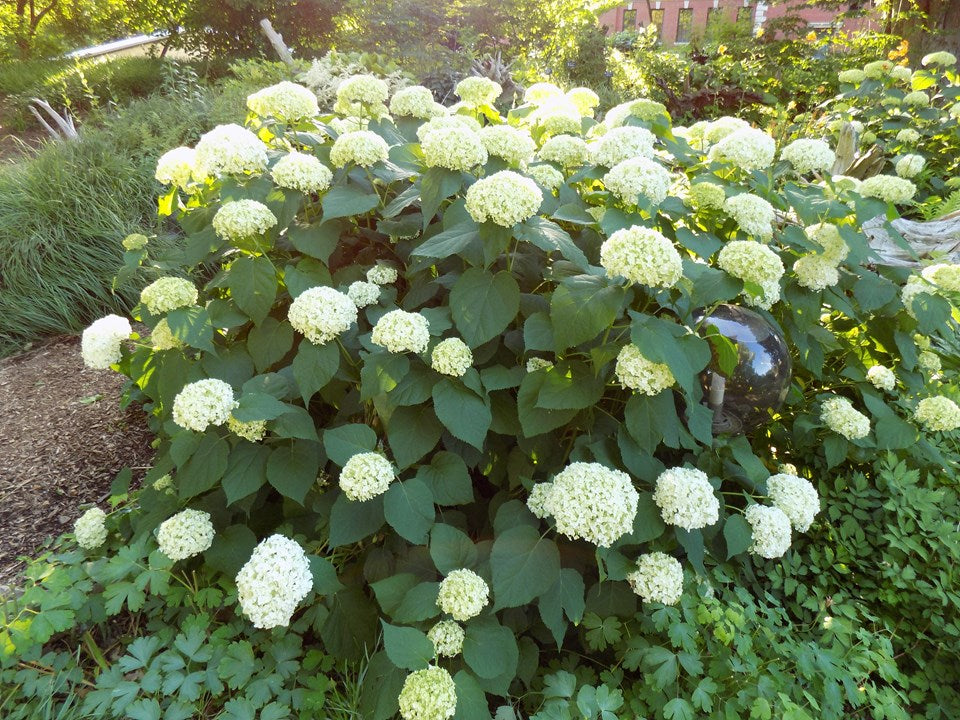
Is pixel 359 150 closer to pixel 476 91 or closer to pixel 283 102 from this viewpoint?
pixel 283 102

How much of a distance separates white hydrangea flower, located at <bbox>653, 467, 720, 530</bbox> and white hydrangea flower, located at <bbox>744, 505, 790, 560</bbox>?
0.57 feet

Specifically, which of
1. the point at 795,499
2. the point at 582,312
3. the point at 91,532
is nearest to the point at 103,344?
the point at 91,532

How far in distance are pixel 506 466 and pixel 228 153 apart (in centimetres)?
137

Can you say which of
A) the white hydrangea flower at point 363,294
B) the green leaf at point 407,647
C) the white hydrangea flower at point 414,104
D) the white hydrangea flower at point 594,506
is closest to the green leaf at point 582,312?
the white hydrangea flower at point 594,506

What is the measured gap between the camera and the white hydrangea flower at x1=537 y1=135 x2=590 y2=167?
2168 mm

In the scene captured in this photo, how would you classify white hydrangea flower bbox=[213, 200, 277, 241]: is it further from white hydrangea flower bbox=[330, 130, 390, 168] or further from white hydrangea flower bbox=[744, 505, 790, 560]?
white hydrangea flower bbox=[744, 505, 790, 560]

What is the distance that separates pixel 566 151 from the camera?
7.11 feet

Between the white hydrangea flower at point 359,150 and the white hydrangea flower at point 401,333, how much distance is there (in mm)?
666

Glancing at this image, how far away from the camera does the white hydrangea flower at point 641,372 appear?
149cm

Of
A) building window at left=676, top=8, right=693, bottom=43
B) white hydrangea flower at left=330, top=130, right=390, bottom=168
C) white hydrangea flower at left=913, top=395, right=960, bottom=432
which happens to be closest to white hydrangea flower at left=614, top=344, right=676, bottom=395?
Result: white hydrangea flower at left=330, top=130, right=390, bottom=168

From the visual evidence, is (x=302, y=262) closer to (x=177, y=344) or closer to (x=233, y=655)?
(x=177, y=344)

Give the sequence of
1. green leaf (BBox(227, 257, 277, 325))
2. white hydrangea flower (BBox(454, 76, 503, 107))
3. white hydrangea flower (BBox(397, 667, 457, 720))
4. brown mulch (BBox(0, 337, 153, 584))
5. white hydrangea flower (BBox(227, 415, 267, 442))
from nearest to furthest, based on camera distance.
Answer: white hydrangea flower (BBox(397, 667, 457, 720)) → white hydrangea flower (BBox(227, 415, 267, 442)) → green leaf (BBox(227, 257, 277, 325)) → brown mulch (BBox(0, 337, 153, 584)) → white hydrangea flower (BBox(454, 76, 503, 107))

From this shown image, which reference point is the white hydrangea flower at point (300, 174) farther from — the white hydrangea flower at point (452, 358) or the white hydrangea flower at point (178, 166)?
the white hydrangea flower at point (452, 358)

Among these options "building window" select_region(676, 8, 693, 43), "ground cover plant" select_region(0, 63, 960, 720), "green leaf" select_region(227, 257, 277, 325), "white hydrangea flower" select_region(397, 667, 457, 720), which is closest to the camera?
"white hydrangea flower" select_region(397, 667, 457, 720)
